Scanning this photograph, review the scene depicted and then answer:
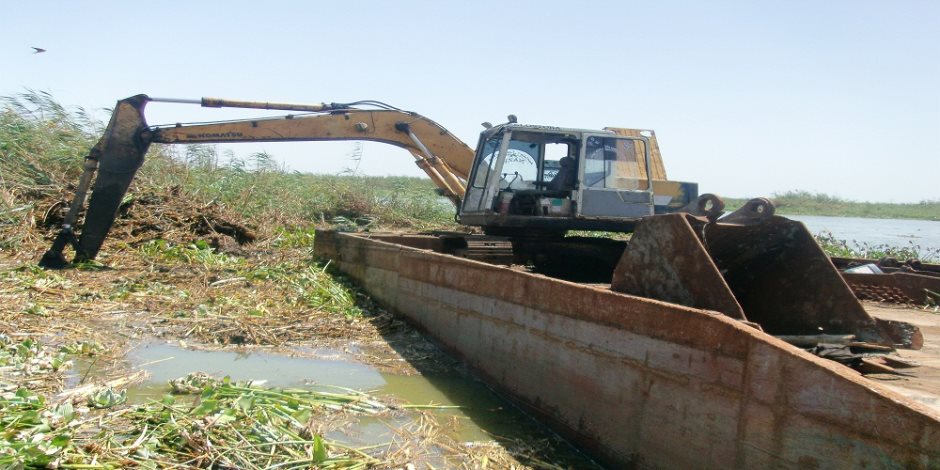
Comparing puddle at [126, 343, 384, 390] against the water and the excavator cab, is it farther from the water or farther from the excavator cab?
the water

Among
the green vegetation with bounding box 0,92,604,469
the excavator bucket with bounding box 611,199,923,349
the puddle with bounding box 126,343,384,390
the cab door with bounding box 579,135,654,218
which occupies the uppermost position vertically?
the cab door with bounding box 579,135,654,218

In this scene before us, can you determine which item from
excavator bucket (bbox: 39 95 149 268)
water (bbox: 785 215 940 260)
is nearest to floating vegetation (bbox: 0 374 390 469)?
excavator bucket (bbox: 39 95 149 268)

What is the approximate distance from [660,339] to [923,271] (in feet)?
17.8

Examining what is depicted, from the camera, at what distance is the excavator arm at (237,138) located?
11898mm

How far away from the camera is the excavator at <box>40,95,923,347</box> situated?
5.26 m

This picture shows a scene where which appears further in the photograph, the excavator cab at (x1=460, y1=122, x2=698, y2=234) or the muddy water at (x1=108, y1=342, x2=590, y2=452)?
the excavator cab at (x1=460, y1=122, x2=698, y2=234)

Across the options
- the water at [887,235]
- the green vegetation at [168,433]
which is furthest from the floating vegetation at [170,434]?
the water at [887,235]

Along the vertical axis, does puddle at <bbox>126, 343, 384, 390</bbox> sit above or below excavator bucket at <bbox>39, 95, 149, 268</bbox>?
below

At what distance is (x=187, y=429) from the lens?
15.5 feet

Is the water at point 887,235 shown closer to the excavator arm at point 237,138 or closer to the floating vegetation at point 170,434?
the excavator arm at point 237,138

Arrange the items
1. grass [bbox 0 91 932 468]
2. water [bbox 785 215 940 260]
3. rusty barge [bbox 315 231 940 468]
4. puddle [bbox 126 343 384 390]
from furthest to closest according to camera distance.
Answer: water [bbox 785 215 940 260] < puddle [bbox 126 343 384 390] < grass [bbox 0 91 932 468] < rusty barge [bbox 315 231 940 468]

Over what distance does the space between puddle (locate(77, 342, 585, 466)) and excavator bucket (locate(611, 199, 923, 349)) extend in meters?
1.35

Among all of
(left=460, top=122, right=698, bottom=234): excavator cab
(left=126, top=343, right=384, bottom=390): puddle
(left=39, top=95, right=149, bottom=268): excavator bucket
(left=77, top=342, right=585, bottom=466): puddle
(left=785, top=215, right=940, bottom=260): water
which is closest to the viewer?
(left=77, top=342, right=585, bottom=466): puddle

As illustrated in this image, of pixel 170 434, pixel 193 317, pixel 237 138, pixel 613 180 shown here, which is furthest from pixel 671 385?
pixel 237 138
